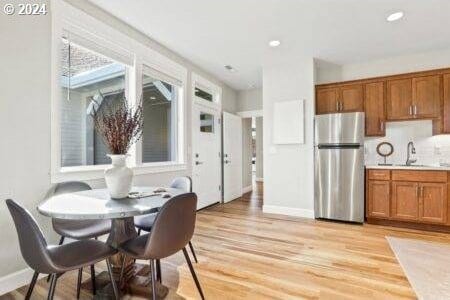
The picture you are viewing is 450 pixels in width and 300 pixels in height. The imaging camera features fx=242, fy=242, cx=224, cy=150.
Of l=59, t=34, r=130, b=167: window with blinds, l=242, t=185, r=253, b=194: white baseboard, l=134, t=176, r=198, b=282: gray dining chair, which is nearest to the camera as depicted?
l=134, t=176, r=198, b=282: gray dining chair

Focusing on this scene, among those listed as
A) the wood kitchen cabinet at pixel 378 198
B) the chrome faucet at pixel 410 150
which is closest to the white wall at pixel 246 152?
the wood kitchen cabinet at pixel 378 198

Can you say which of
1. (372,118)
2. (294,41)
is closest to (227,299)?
(294,41)

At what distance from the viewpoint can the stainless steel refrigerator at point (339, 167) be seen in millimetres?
3709

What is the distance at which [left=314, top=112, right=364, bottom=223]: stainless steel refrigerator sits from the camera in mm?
3709

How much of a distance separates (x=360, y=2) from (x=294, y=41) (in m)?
1.02

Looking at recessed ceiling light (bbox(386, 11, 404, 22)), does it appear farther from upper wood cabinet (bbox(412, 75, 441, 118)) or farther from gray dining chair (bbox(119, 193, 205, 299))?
gray dining chair (bbox(119, 193, 205, 299))

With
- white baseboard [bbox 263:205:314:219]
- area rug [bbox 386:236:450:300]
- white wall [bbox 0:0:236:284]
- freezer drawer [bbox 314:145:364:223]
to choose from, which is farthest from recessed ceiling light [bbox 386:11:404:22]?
white wall [bbox 0:0:236:284]

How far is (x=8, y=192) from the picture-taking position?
6.49 feet

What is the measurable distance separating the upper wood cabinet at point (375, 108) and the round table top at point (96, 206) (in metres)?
3.57

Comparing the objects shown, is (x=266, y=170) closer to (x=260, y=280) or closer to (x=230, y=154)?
(x=230, y=154)

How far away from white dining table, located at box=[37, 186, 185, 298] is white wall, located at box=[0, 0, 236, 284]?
0.43 m

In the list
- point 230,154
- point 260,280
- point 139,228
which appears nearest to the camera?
point 260,280

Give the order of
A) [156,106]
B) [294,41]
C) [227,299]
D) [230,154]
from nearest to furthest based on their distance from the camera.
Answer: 1. [227,299]
2. [294,41]
3. [156,106]
4. [230,154]

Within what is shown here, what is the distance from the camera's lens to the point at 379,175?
12.0 ft
